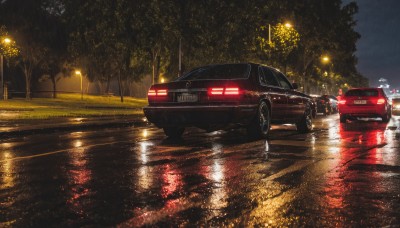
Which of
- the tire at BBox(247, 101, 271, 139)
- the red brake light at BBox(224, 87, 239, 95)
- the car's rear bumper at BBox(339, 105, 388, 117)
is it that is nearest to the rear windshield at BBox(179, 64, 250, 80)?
the red brake light at BBox(224, 87, 239, 95)

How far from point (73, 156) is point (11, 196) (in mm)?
3387

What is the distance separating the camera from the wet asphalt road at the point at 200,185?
444cm

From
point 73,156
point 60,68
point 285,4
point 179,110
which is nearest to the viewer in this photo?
point 73,156

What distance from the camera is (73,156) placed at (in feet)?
28.5

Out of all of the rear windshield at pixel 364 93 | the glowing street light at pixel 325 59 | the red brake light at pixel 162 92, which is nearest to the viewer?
the red brake light at pixel 162 92

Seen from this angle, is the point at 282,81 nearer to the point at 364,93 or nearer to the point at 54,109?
the point at 364,93

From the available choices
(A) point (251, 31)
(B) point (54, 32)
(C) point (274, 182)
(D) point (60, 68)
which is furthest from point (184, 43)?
(C) point (274, 182)

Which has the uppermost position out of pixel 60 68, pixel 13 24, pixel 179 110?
pixel 13 24

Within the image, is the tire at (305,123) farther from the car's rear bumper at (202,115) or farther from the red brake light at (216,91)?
the red brake light at (216,91)

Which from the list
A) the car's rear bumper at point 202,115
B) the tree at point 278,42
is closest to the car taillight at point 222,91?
the car's rear bumper at point 202,115

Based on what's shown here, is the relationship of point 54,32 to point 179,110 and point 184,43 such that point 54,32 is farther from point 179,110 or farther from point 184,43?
point 179,110

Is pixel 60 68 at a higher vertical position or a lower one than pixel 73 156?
higher

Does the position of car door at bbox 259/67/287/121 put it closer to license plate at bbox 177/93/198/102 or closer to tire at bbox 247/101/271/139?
tire at bbox 247/101/271/139

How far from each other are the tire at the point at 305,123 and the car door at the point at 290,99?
0.39m
